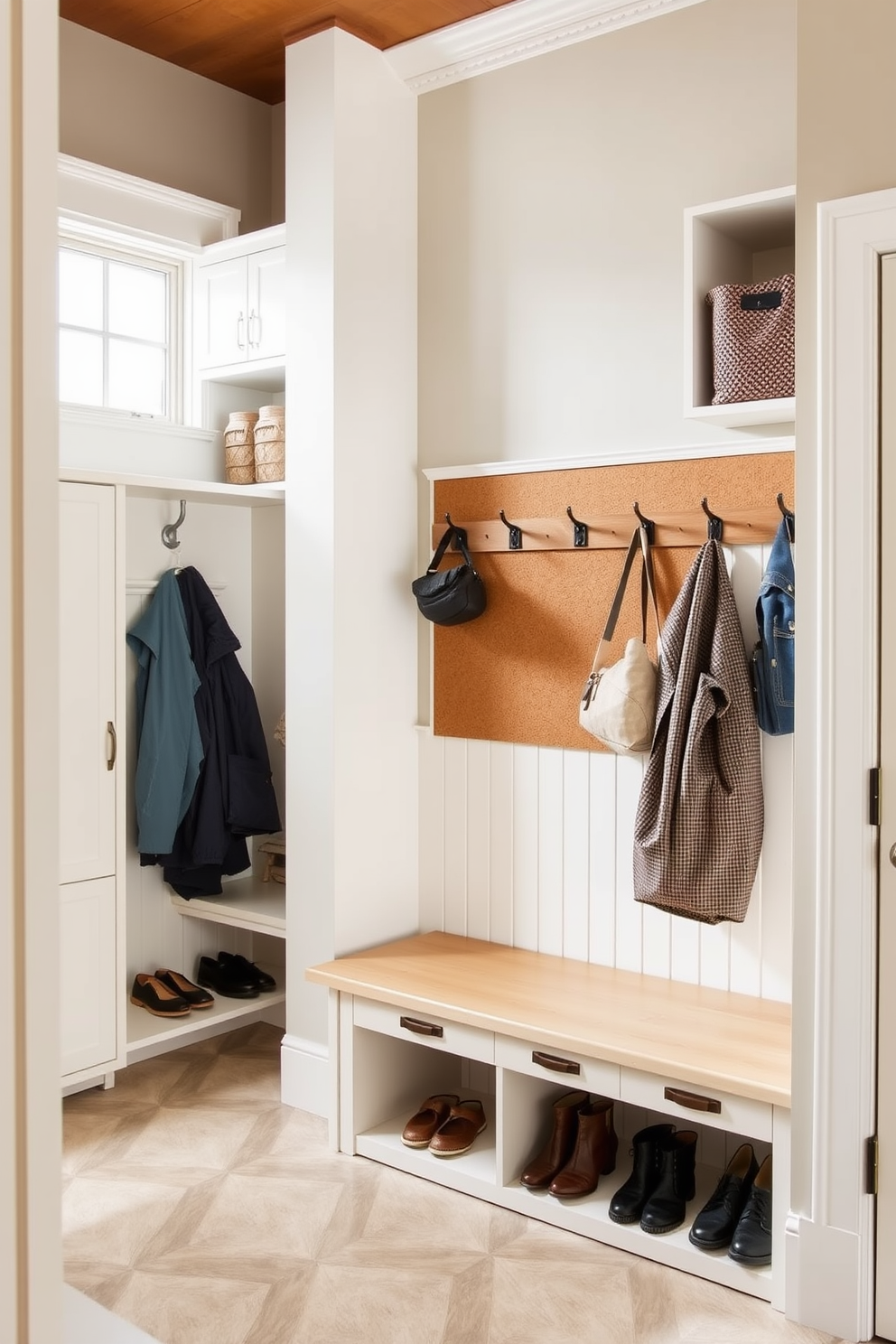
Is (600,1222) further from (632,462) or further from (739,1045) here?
(632,462)

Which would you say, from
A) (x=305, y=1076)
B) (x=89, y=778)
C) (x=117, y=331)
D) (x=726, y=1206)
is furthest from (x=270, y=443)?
(x=726, y=1206)

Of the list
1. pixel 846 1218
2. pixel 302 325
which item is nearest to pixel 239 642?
pixel 302 325

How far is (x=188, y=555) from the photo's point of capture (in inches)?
148

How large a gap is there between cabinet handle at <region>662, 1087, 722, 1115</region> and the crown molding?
247cm

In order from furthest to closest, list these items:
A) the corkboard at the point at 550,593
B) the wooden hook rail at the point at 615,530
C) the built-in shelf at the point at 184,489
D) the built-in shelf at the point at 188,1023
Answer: the built-in shelf at the point at 188,1023
the built-in shelf at the point at 184,489
the corkboard at the point at 550,593
the wooden hook rail at the point at 615,530

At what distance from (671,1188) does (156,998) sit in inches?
65.6

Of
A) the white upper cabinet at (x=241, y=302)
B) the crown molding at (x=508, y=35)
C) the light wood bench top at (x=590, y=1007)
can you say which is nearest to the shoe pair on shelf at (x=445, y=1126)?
the light wood bench top at (x=590, y=1007)

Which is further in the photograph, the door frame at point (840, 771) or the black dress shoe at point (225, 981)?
the black dress shoe at point (225, 981)

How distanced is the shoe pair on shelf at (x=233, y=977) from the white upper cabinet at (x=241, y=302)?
74.3 inches

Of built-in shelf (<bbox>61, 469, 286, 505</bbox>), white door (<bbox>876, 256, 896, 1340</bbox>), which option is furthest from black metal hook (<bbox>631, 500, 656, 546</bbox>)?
built-in shelf (<bbox>61, 469, 286, 505</bbox>)

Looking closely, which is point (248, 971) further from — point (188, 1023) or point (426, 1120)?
point (426, 1120)

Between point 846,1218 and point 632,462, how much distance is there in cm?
172

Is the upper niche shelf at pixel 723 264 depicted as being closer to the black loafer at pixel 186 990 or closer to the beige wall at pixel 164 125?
the beige wall at pixel 164 125

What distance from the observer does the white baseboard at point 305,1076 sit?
3213 mm
